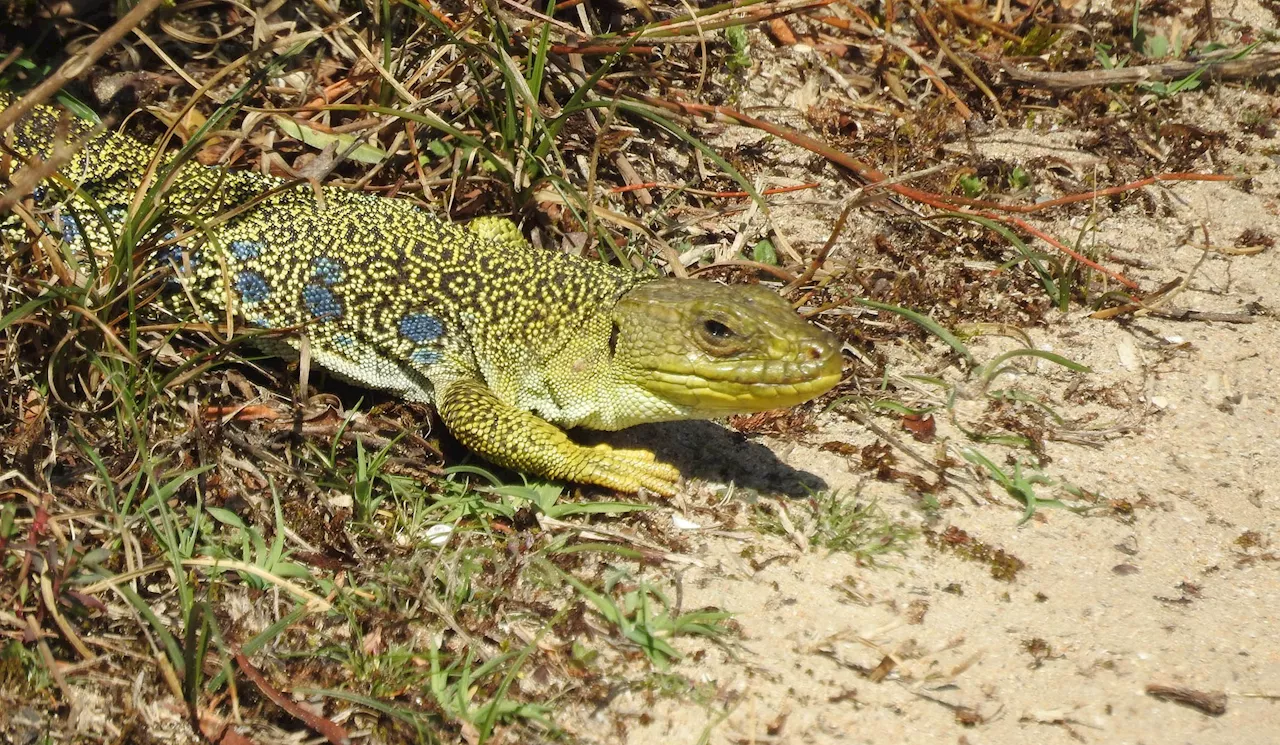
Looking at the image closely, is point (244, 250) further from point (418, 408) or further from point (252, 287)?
point (418, 408)

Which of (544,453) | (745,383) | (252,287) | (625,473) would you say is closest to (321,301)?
(252,287)

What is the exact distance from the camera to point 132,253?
12.4 feet

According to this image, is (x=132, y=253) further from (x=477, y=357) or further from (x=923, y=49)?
(x=923, y=49)

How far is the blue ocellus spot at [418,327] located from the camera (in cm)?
428

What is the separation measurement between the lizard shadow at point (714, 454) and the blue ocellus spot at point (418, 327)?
0.72 metres

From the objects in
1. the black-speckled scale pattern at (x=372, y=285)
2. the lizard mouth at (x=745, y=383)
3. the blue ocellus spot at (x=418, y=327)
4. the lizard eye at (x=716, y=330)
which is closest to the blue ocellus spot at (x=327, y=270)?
the black-speckled scale pattern at (x=372, y=285)

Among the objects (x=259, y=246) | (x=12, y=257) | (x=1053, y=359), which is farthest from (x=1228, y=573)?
(x=12, y=257)

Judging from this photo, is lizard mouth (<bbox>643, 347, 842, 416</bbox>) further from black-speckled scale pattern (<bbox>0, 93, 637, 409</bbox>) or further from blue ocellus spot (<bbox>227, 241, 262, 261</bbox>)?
blue ocellus spot (<bbox>227, 241, 262, 261</bbox>)

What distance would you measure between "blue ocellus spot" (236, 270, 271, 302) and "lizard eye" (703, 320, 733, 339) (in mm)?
1758

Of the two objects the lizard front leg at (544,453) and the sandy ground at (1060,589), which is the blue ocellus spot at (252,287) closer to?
the lizard front leg at (544,453)

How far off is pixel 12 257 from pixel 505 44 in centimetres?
221

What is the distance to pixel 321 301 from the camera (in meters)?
4.26

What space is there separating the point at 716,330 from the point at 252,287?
6.09 feet

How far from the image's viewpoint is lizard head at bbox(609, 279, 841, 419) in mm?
3734
